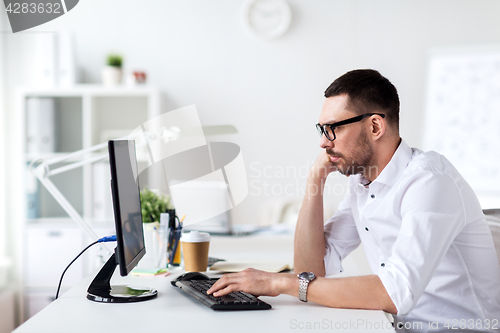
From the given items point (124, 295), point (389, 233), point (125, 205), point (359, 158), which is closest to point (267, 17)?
point (359, 158)

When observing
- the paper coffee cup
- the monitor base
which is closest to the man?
the monitor base

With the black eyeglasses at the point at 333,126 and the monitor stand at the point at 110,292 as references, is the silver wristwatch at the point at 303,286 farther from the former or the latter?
the black eyeglasses at the point at 333,126

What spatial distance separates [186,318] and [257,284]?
0.67ft

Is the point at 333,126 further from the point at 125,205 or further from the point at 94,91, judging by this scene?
the point at 94,91

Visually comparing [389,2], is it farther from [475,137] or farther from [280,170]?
[280,170]

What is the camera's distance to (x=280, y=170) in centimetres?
345

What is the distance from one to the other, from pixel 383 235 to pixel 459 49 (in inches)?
95.9

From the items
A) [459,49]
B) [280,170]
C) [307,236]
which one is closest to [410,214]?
[307,236]

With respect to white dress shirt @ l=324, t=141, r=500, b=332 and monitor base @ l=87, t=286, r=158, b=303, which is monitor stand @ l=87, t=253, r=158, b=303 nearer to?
monitor base @ l=87, t=286, r=158, b=303

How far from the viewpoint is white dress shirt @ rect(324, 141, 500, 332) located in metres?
1.06

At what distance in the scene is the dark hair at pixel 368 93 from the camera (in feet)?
4.54

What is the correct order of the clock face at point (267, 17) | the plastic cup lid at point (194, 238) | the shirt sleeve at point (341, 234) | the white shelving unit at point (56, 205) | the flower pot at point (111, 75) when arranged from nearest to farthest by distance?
the plastic cup lid at point (194, 238) < the shirt sleeve at point (341, 234) < the white shelving unit at point (56, 205) < the flower pot at point (111, 75) < the clock face at point (267, 17)

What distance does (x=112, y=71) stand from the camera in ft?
10.3

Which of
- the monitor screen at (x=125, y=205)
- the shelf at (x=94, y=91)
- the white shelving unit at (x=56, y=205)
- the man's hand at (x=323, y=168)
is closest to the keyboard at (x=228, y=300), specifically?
the monitor screen at (x=125, y=205)
